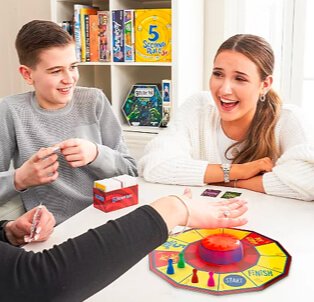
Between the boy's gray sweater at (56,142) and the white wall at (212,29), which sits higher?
the white wall at (212,29)

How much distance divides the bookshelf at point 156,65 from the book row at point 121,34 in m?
0.05

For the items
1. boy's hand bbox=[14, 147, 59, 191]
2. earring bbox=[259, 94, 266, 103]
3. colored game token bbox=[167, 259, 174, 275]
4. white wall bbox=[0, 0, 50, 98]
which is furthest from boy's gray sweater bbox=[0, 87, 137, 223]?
white wall bbox=[0, 0, 50, 98]

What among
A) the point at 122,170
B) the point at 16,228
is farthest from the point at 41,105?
the point at 16,228

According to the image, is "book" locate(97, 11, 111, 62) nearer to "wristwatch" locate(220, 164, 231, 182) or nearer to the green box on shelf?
the green box on shelf

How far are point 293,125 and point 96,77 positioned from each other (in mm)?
1654

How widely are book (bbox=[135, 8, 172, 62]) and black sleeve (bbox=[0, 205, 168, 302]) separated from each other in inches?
73.5

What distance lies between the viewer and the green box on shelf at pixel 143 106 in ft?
8.74

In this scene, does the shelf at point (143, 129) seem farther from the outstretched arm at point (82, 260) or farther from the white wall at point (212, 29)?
the outstretched arm at point (82, 260)

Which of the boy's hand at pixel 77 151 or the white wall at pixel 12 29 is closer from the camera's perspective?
the boy's hand at pixel 77 151

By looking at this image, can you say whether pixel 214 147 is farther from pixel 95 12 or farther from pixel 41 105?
pixel 95 12

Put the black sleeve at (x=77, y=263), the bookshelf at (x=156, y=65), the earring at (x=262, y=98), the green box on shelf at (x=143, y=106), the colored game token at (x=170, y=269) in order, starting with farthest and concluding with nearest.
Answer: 1. the green box on shelf at (x=143, y=106)
2. the bookshelf at (x=156, y=65)
3. the earring at (x=262, y=98)
4. the colored game token at (x=170, y=269)
5. the black sleeve at (x=77, y=263)

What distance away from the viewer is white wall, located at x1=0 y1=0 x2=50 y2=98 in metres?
3.01

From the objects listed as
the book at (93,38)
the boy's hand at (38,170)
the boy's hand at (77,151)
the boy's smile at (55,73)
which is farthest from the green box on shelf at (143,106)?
the boy's hand at (38,170)

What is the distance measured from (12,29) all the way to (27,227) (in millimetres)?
2253
